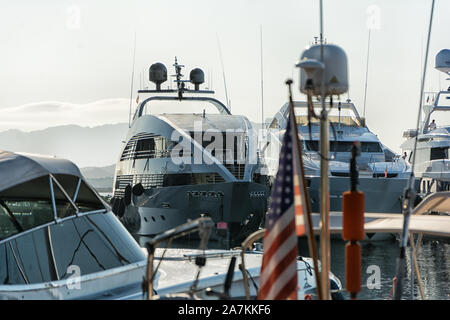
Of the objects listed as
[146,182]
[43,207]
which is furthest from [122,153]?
[43,207]

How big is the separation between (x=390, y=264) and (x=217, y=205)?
10003 mm

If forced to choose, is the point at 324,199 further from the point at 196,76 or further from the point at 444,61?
the point at 444,61

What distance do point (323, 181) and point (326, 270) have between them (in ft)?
3.04

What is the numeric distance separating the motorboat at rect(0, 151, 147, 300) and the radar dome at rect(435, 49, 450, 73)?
48.0 metres

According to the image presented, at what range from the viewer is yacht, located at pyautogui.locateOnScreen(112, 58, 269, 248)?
37719mm

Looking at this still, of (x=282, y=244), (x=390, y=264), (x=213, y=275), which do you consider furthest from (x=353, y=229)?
(x=390, y=264)

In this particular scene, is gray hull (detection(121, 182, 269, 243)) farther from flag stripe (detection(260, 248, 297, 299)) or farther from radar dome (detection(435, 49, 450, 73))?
flag stripe (detection(260, 248, 297, 299))

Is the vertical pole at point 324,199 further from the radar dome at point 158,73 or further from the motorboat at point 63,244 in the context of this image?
the radar dome at point 158,73

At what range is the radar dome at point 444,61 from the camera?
55781 mm

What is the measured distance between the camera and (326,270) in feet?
25.1

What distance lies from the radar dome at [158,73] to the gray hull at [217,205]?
844cm


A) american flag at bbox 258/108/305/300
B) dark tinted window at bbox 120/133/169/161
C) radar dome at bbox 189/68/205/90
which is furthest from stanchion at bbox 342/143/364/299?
radar dome at bbox 189/68/205/90

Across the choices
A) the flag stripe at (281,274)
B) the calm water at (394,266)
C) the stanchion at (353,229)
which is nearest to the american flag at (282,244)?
the flag stripe at (281,274)

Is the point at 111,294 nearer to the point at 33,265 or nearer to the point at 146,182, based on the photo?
the point at 33,265
